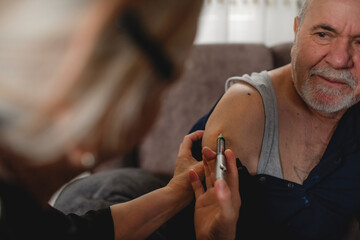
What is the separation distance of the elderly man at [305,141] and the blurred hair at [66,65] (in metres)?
0.70

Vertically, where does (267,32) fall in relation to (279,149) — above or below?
above

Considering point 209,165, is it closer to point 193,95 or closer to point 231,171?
point 231,171

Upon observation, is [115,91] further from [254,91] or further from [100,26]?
[254,91]

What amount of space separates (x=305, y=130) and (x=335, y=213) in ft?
0.85

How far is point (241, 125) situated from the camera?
3.64 ft

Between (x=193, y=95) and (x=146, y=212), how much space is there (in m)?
1.01

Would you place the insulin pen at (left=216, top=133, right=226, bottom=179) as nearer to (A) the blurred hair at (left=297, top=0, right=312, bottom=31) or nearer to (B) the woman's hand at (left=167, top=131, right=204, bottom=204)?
(B) the woman's hand at (left=167, top=131, right=204, bottom=204)

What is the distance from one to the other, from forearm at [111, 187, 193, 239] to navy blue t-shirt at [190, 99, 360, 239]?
16 centimetres

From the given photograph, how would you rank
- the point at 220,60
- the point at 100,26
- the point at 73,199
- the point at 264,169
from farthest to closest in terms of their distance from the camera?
the point at 220,60 → the point at 73,199 → the point at 264,169 → the point at 100,26

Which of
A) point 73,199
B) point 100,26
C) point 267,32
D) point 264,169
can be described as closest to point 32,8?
point 100,26

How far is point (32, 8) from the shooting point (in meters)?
0.36

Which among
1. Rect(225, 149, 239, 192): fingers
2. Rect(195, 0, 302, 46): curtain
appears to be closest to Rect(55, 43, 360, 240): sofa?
Rect(195, 0, 302, 46): curtain

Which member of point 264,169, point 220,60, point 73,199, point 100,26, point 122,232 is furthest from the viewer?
point 220,60

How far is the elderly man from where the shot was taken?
1.11m
